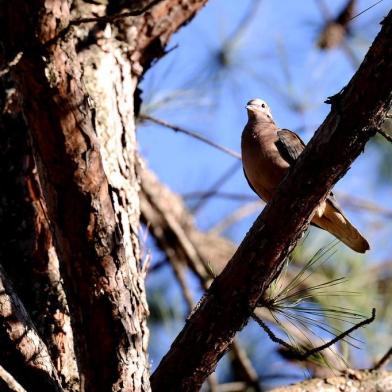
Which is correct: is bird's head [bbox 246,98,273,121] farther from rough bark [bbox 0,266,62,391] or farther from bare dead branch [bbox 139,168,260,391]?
rough bark [bbox 0,266,62,391]

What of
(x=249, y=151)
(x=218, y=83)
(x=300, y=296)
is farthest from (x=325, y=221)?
(x=218, y=83)

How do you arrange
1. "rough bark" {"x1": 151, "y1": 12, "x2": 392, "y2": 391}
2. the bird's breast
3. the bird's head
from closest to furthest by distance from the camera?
"rough bark" {"x1": 151, "y1": 12, "x2": 392, "y2": 391} < the bird's breast < the bird's head

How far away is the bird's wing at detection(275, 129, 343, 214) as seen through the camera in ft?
12.0

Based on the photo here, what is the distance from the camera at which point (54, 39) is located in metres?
2.51

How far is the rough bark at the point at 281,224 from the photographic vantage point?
2.13m

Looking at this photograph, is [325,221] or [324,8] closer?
[325,221]

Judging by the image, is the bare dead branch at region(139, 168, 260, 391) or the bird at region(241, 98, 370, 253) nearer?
the bird at region(241, 98, 370, 253)

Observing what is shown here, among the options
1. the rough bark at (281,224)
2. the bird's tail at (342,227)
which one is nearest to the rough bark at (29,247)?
the rough bark at (281,224)

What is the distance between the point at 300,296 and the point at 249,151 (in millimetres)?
1091

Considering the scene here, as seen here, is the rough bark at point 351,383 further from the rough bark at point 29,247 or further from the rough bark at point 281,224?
the rough bark at point 29,247

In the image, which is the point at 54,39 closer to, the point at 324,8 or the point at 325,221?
the point at 325,221

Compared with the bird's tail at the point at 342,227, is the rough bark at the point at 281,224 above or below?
below

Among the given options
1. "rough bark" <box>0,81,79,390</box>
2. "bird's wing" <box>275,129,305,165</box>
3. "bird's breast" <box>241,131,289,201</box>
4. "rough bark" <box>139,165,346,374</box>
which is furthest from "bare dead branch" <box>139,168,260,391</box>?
"rough bark" <box>0,81,79,390</box>

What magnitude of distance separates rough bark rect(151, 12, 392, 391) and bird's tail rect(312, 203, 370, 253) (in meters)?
1.34
